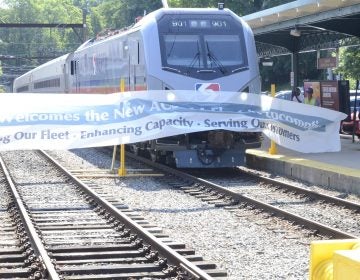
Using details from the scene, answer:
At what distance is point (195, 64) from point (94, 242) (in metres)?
7.87

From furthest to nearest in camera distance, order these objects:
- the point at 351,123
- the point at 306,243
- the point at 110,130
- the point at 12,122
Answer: the point at 351,123, the point at 110,130, the point at 12,122, the point at 306,243

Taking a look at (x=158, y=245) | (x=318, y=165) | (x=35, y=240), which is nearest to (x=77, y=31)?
(x=318, y=165)

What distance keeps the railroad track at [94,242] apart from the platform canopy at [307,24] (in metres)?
7.89

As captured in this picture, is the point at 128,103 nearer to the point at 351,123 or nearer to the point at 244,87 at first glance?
the point at 244,87

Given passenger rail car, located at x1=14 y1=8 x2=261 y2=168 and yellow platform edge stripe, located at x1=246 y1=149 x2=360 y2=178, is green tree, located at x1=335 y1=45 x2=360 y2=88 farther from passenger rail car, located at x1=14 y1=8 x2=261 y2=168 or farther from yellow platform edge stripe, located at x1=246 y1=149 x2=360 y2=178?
passenger rail car, located at x1=14 y1=8 x2=261 y2=168

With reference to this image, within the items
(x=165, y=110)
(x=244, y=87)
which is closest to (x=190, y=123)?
(x=165, y=110)

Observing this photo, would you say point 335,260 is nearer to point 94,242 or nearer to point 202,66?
point 94,242

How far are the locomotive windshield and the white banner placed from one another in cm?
64

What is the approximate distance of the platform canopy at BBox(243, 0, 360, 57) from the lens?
18.7 metres

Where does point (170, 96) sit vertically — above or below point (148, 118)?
above

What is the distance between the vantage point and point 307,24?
69.3ft

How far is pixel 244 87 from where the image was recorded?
645 inches

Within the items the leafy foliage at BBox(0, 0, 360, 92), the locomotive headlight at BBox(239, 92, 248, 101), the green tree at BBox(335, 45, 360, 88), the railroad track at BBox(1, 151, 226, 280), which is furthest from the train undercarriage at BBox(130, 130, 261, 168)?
the green tree at BBox(335, 45, 360, 88)

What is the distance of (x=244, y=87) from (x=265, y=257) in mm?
8489
